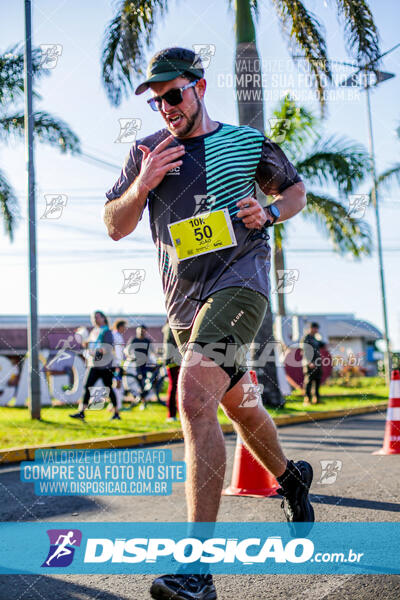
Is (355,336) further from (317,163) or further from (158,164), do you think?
(158,164)

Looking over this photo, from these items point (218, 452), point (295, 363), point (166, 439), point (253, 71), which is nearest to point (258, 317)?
point (218, 452)

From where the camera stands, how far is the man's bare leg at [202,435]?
203cm

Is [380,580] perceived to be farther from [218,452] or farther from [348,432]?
[348,432]

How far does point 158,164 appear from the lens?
248 centimetres

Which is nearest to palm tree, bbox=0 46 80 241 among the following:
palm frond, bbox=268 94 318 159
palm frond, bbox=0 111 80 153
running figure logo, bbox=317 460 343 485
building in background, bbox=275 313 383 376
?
palm frond, bbox=0 111 80 153

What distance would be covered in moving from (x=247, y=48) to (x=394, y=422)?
7.67 metres

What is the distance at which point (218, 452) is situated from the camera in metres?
2.12

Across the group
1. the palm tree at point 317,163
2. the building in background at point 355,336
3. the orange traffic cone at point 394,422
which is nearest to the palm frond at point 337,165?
the palm tree at point 317,163

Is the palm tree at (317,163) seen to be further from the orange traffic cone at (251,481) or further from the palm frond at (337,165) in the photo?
the orange traffic cone at (251,481)

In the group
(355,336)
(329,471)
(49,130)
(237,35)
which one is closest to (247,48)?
(237,35)

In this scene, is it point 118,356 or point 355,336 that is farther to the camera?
point 355,336

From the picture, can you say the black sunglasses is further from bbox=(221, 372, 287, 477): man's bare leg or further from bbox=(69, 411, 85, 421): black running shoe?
bbox=(69, 411, 85, 421): black running shoe

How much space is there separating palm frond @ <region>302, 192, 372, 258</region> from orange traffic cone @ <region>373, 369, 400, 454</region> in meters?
9.10

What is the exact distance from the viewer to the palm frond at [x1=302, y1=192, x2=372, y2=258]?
14.6 meters
